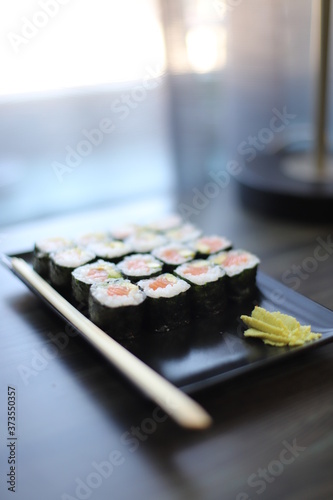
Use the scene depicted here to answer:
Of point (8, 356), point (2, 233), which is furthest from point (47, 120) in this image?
point (8, 356)

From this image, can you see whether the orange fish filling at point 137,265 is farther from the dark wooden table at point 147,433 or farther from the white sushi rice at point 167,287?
the dark wooden table at point 147,433

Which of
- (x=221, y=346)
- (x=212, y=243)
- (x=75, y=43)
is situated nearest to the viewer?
(x=221, y=346)

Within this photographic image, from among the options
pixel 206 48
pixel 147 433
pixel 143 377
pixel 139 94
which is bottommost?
pixel 147 433

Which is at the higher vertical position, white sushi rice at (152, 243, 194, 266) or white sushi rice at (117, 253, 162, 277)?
white sushi rice at (117, 253, 162, 277)

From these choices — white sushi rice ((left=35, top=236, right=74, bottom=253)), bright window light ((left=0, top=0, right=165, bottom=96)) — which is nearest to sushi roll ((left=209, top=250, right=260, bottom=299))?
white sushi rice ((left=35, top=236, right=74, bottom=253))

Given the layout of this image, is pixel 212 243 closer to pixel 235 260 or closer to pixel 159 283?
pixel 235 260

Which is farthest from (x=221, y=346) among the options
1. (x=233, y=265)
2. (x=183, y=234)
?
(x=183, y=234)

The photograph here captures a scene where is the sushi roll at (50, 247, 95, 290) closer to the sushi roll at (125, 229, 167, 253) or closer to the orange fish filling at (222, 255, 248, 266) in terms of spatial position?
the sushi roll at (125, 229, 167, 253)
